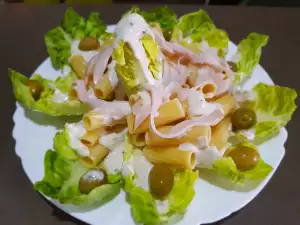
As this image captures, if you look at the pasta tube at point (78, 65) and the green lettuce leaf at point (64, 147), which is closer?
the green lettuce leaf at point (64, 147)

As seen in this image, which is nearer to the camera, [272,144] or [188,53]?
[272,144]

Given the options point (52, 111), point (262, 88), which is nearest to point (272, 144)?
point (262, 88)

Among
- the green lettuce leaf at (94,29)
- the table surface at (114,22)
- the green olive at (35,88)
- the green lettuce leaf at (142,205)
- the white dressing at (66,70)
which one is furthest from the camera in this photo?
the green lettuce leaf at (94,29)

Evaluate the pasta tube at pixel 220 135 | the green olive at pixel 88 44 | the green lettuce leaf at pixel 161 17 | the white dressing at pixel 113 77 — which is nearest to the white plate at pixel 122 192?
the pasta tube at pixel 220 135

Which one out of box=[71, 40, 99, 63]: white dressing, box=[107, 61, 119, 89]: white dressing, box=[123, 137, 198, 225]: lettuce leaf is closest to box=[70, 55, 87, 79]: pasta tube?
box=[71, 40, 99, 63]: white dressing

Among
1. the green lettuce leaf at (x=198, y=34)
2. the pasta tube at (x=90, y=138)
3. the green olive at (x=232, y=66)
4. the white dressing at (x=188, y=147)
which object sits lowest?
the white dressing at (x=188, y=147)

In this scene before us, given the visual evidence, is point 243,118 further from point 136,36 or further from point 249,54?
point 136,36

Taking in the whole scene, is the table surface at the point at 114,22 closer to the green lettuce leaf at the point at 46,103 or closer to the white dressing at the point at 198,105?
the green lettuce leaf at the point at 46,103

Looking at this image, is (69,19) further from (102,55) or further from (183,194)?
(183,194)
